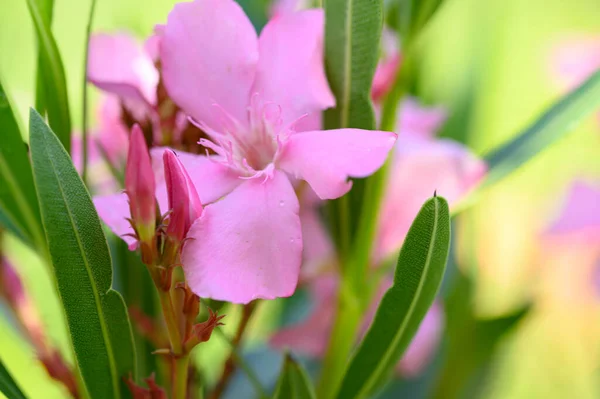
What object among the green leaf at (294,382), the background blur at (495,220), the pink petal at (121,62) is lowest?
the background blur at (495,220)

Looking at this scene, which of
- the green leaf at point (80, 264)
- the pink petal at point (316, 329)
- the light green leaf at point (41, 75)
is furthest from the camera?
the pink petal at point (316, 329)

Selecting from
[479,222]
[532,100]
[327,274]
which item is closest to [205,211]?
[327,274]

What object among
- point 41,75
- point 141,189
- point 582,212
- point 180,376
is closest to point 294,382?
point 180,376

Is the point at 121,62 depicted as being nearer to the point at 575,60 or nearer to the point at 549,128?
the point at 549,128

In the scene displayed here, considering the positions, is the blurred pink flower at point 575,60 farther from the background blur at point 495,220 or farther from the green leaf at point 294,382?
the green leaf at point 294,382

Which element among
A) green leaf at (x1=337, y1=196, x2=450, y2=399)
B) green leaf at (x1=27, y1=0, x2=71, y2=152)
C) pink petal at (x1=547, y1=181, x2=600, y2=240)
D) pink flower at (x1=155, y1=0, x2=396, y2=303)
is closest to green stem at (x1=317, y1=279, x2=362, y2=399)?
green leaf at (x1=337, y1=196, x2=450, y2=399)

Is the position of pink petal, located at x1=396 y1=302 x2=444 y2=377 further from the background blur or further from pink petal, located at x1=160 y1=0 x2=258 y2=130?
pink petal, located at x1=160 y1=0 x2=258 y2=130

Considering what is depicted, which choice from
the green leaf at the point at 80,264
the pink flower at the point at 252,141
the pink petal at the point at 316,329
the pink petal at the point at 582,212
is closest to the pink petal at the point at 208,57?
the pink flower at the point at 252,141
